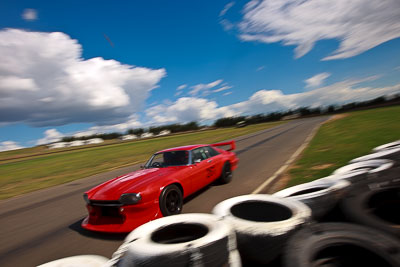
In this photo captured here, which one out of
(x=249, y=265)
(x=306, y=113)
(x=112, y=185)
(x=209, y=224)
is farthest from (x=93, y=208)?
(x=306, y=113)

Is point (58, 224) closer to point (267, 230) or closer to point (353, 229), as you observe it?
point (267, 230)

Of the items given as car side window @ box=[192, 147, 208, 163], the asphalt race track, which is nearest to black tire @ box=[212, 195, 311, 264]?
the asphalt race track

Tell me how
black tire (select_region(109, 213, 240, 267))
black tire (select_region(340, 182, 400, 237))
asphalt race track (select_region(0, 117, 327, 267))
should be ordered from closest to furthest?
black tire (select_region(109, 213, 240, 267))
black tire (select_region(340, 182, 400, 237))
asphalt race track (select_region(0, 117, 327, 267))

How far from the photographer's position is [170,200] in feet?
13.2

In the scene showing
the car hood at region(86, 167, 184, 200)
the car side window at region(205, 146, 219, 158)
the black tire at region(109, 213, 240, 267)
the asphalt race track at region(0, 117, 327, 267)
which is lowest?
the asphalt race track at region(0, 117, 327, 267)

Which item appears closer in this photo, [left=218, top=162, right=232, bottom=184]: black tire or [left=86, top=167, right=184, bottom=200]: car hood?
[left=86, top=167, right=184, bottom=200]: car hood

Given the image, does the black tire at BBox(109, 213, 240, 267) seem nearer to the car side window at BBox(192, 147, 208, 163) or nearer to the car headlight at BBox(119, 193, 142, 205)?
the car headlight at BBox(119, 193, 142, 205)

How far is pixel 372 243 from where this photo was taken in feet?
6.18

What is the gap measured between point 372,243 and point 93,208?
3783 mm

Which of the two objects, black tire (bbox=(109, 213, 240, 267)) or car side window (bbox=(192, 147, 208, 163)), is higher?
car side window (bbox=(192, 147, 208, 163))

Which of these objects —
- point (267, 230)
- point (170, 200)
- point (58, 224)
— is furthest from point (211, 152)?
point (267, 230)

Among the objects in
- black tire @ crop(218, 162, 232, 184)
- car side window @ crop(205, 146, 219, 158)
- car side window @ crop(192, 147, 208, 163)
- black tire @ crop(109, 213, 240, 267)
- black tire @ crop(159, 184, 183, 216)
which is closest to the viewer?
black tire @ crop(109, 213, 240, 267)

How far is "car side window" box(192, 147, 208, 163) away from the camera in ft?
17.1

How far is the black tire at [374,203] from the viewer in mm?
2514
